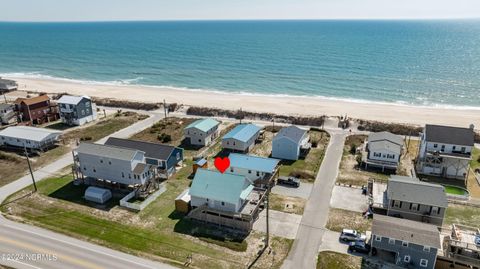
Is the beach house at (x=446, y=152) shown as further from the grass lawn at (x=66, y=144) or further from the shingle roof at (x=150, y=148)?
the grass lawn at (x=66, y=144)

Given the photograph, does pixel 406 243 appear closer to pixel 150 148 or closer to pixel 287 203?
pixel 287 203

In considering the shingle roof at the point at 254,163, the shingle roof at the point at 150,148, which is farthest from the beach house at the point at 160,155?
the shingle roof at the point at 254,163

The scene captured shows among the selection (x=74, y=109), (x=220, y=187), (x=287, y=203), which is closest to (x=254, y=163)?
(x=287, y=203)

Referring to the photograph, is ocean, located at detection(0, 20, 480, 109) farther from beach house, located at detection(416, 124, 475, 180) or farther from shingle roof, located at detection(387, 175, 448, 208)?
shingle roof, located at detection(387, 175, 448, 208)

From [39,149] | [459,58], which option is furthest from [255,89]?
[459,58]

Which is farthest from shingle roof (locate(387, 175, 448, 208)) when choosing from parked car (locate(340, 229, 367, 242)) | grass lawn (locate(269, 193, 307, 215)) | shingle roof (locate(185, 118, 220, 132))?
shingle roof (locate(185, 118, 220, 132))

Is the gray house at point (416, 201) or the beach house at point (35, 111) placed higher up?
the beach house at point (35, 111)
